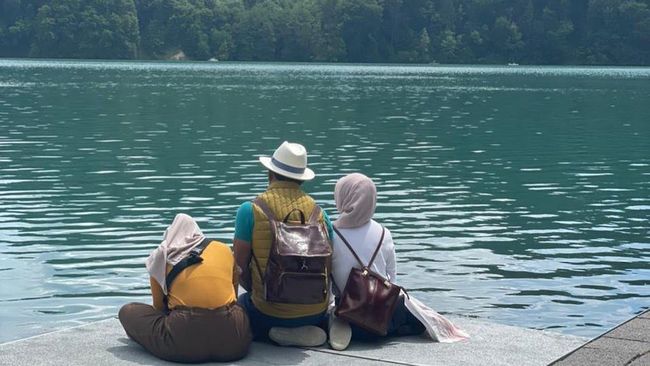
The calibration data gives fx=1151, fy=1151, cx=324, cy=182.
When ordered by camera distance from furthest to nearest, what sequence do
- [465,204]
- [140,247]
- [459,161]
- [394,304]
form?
[459,161] → [465,204] → [140,247] → [394,304]

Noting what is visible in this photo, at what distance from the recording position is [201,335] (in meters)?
7.51

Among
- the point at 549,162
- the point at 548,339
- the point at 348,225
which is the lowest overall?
the point at 549,162

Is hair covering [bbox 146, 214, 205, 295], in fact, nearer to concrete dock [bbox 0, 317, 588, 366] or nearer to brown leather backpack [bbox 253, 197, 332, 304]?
brown leather backpack [bbox 253, 197, 332, 304]

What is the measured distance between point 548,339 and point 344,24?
529ft

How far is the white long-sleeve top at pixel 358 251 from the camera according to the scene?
837 centimetres

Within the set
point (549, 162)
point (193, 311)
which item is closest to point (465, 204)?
point (549, 162)

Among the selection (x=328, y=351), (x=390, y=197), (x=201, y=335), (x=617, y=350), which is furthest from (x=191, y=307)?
(x=390, y=197)

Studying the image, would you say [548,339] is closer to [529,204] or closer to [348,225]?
[348,225]

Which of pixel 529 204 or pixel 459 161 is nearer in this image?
pixel 529 204

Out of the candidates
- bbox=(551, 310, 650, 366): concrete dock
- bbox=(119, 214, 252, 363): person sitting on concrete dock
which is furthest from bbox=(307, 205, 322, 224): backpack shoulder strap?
bbox=(551, 310, 650, 366): concrete dock

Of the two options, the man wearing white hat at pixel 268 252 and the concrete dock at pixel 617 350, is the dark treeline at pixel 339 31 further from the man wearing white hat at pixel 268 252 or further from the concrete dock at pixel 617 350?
the man wearing white hat at pixel 268 252

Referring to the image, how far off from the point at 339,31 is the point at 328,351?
162 metres

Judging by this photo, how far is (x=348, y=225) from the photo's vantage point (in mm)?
8406

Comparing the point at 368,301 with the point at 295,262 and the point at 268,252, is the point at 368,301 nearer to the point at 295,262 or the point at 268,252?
the point at 295,262
